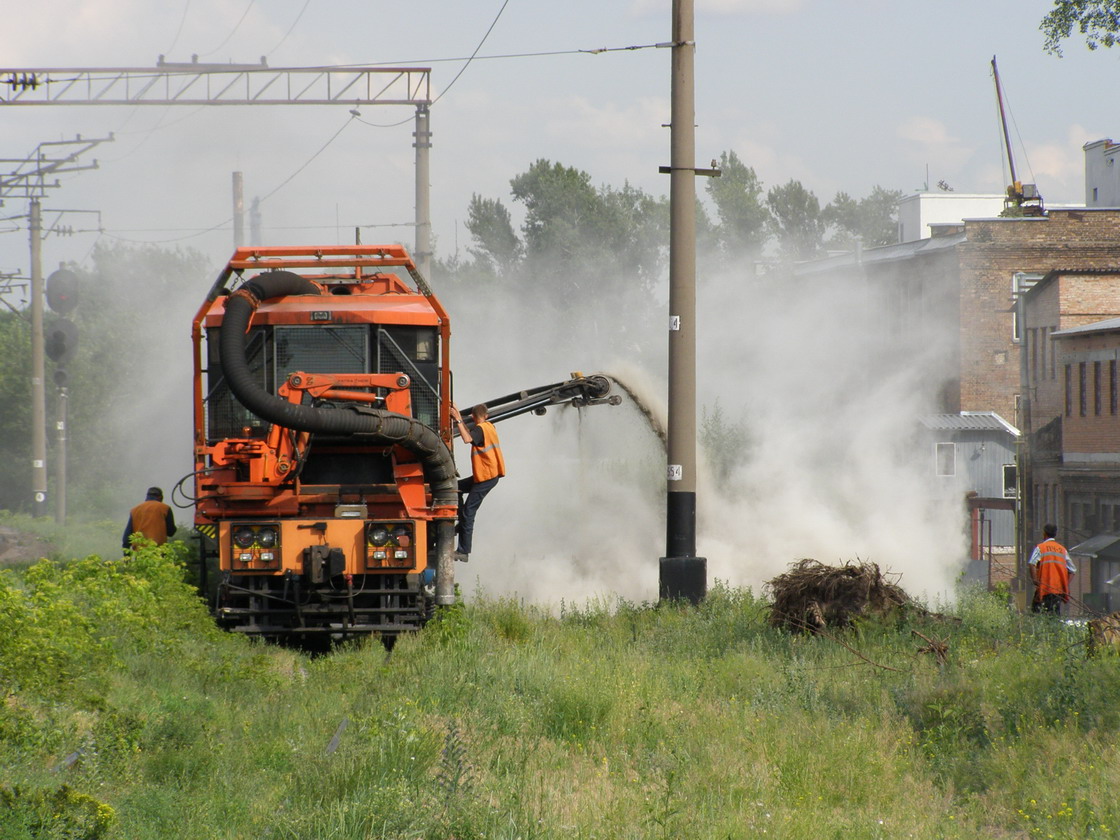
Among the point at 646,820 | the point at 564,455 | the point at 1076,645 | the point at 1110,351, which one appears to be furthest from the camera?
A: the point at 1110,351

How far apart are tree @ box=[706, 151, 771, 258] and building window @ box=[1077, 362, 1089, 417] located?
42.6 metres

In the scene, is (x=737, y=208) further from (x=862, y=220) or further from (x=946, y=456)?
(x=946, y=456)

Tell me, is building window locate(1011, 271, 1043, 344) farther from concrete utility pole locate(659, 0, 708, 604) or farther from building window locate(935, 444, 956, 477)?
concrete utility pole locate(659, 0, 708, 604)

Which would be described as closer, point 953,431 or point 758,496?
point 758,496

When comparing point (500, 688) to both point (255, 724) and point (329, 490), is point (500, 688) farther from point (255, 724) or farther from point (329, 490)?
point (329, 490)

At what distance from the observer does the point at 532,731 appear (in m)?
8.48

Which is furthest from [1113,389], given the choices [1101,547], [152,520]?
[152,520]

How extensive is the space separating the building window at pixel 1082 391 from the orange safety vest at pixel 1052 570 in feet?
66.4

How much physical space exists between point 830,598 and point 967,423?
31.8 metres

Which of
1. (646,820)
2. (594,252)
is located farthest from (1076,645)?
(594,252)

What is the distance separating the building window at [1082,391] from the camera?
35.3 m

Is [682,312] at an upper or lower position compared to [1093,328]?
lower

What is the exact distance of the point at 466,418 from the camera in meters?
15.0

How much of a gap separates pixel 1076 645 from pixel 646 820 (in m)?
5.44
